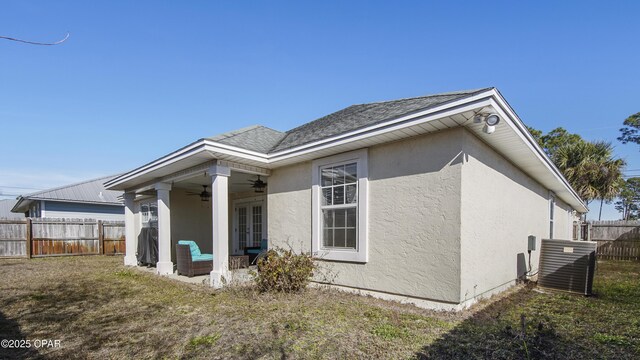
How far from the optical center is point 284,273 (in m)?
5.61

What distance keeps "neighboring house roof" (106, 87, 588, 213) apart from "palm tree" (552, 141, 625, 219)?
10049 millimetres

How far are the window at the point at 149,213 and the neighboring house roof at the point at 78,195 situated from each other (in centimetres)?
607

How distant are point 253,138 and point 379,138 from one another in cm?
372

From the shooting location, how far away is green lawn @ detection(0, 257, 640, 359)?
3.33 metres

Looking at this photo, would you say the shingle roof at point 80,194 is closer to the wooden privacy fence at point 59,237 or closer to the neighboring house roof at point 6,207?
the wooden privacy fence at point 59,237

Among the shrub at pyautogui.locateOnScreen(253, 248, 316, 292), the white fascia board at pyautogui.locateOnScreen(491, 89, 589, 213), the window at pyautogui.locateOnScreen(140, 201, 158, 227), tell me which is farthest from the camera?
the window at pyautogui.locateOnScreen(140, 201, 158, 227)

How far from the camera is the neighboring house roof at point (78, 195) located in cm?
1680

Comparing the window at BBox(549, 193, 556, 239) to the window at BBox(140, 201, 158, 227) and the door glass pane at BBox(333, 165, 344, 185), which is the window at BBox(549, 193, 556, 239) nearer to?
the door glass pane at BBox(333, 165, 344, 185)

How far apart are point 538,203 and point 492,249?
4.54 m

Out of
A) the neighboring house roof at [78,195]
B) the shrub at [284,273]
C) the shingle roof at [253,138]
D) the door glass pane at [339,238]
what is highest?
the shingle roof at [253,138]

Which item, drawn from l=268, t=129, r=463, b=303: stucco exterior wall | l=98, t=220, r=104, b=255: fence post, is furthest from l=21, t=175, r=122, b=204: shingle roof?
l=268, t=129, r=463, b=303: stucco exterior wall

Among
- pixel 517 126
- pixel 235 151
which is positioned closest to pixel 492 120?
pixel 517 126

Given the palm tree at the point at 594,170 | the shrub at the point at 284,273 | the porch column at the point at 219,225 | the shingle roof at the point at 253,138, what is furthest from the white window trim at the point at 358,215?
the palm tree at the point at 594,170

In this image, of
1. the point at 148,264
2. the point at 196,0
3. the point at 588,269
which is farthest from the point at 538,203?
the point at 148,264
